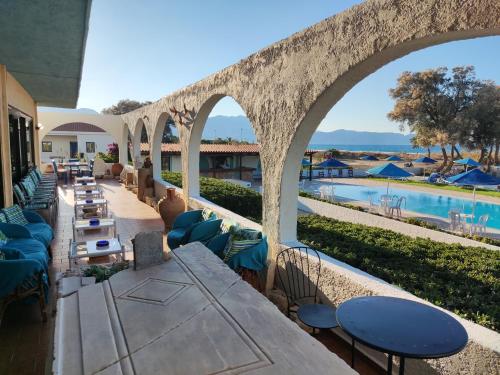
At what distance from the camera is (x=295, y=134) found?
179 inches

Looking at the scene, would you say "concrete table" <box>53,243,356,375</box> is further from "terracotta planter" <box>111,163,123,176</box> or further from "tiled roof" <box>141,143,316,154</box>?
"tiled roof" <box>141,143,316,154</box>

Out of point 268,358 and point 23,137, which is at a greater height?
point 23,137

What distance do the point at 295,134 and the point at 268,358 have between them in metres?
3.08

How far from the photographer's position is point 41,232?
616cm

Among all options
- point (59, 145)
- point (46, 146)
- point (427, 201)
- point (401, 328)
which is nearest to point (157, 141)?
point (401, 328)

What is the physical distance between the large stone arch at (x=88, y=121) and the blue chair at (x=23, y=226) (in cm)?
1415

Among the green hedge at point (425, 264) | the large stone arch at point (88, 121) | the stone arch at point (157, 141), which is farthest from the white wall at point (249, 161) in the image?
the green hedge at point (425, 264)

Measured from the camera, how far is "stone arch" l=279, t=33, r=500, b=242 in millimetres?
2903

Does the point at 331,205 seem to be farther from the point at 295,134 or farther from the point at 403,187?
the point at 403,187

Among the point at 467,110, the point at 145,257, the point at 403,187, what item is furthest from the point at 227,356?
the point at 467,110

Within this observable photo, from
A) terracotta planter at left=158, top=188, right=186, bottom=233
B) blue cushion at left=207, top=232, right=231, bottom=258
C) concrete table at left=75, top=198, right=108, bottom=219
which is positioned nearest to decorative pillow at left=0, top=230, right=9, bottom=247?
blue cushion at left=207, top=232, right=231, bottom=258

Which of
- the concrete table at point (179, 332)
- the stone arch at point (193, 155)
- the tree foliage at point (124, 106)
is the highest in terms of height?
the tree foliage at point (124, 106)

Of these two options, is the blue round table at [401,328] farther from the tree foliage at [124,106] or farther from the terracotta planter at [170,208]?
the tree foliage at [124,106]

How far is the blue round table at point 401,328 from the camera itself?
2053 millimetres
